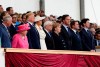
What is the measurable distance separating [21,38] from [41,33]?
803 millimetres

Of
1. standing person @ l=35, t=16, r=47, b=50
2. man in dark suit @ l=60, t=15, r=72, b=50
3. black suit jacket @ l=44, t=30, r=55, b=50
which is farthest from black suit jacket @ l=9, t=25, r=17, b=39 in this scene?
man in dark suit @ l=60, t=15, r=72, b=50

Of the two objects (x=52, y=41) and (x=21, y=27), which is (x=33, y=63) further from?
(x=52, y=41)

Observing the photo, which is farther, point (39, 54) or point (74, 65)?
point (74, 65)

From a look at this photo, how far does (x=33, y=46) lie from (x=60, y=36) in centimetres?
87

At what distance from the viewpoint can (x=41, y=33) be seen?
8031 millimetres

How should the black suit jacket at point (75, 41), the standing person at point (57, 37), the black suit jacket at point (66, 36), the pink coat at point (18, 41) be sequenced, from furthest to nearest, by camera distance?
the black suit jacket at point (75, 41), the black suit jacket at point (66, 36), the standing person at point (57, 37), the pink coat at point (18, 41)

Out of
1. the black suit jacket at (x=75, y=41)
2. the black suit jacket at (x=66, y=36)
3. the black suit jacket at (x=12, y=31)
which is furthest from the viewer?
the black suit jacket at (x=75, y=41)

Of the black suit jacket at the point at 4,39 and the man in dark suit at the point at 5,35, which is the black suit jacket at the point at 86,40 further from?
the black suit jacket at the point at 4,39

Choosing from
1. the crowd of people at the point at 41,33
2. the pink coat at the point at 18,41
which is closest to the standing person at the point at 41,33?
the crowd of people at the point at 41,33

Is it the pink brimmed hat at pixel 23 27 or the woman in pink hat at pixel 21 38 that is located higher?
the pink brimmed hat at pixel 23 27

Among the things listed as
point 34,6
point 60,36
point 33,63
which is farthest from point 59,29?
point 34,6

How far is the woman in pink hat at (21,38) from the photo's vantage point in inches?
286

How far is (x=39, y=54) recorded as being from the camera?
6.70 m

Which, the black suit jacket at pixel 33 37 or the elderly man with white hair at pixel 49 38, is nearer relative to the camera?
the black suit jacket at pixel 33 37
